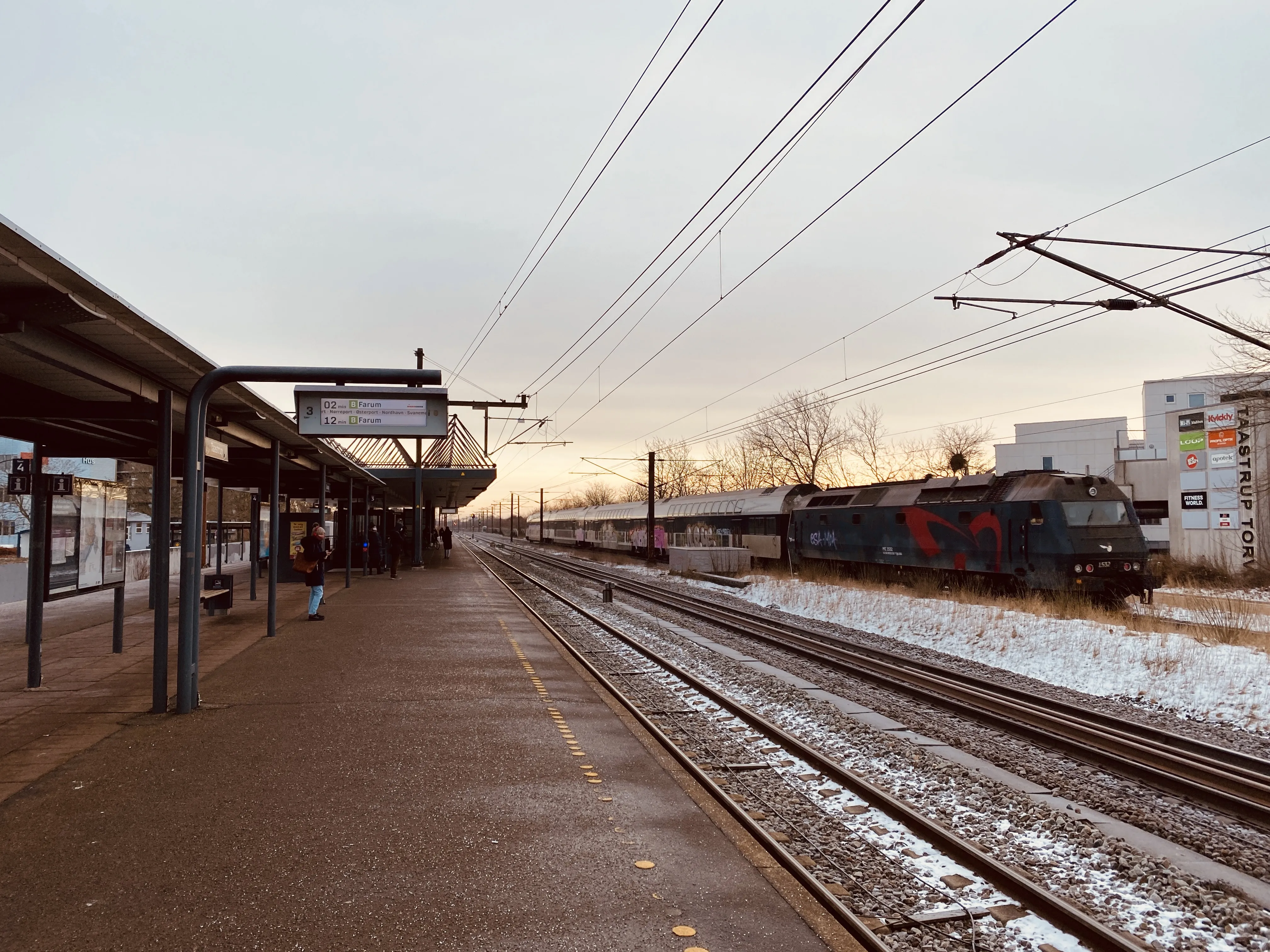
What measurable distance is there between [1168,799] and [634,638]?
30.9ft

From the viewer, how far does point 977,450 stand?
218 feet

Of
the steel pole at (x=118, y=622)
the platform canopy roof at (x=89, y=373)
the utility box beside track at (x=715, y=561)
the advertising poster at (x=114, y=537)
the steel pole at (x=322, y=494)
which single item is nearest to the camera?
the platform canopy roof at (x=89, y=373)

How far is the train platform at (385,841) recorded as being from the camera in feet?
A: 12.9

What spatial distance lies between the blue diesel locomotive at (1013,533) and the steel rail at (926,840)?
1102 cm

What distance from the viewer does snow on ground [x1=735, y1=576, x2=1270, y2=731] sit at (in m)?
10.5

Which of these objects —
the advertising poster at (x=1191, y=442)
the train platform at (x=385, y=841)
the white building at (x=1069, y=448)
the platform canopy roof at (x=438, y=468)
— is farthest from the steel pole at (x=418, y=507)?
the white building at (x=1069, y=448)

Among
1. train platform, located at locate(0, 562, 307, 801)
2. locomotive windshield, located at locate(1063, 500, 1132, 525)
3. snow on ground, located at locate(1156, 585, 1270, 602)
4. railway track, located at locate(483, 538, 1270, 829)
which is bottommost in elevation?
railway track, located at locate(483, 538, 1270, 829)

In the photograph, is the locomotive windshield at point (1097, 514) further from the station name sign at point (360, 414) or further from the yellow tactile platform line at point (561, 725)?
the station name sign at point (360, 414)

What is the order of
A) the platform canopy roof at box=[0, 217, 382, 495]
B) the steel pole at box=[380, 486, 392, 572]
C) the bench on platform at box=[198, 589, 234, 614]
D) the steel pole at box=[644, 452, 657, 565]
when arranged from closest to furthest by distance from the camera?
the platform canopy roof at box=[0, 217, 382, 495], the bench on platform at box=[198, 589, 234, 614], the steel pole at box=[380, 486, 392, 572], the steel pole at box=[644, 452, 657, 565]

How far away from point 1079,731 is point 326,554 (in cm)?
1060

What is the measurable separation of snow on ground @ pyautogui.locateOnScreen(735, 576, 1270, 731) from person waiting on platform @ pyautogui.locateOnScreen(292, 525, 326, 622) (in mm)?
10229

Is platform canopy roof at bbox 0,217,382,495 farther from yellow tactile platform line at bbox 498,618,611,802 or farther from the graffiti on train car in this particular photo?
the graffiti on train car

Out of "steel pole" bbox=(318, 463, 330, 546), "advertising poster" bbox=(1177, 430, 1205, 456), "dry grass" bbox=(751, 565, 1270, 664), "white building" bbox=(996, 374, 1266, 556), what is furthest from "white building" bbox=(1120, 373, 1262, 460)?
"steel pole" bbox=(318, 463, 330, 546)

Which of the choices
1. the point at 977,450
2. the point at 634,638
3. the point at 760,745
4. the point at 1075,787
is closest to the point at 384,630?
the point at 634,638
